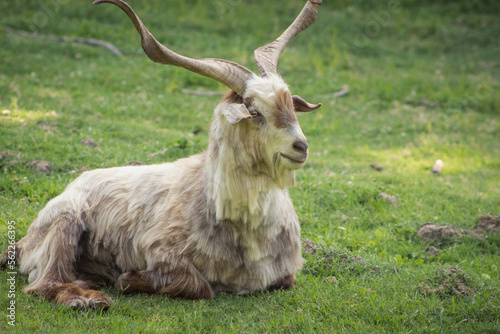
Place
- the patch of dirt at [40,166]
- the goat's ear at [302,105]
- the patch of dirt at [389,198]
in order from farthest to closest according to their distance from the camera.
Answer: the patch of dirt at [389,198] < the patch of dirt at [40,166] < the goat's ear at [302,105]

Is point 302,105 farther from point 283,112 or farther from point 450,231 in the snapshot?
point 450,231

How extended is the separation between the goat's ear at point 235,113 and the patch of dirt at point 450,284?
2300 millimetres

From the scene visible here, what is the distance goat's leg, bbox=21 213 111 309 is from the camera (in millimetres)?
4199

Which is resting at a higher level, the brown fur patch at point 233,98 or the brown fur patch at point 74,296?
the brown fur patch at point 233,98

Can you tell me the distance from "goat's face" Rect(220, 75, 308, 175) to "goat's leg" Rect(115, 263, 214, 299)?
106 centimetres

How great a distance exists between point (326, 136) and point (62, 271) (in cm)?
687

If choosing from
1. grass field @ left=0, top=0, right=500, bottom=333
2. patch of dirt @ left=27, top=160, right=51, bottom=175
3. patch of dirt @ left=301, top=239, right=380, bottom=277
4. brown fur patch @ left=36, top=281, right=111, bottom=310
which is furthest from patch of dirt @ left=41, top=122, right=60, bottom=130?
patch of dirt @ left=301, top=239, right=380, bottom=277

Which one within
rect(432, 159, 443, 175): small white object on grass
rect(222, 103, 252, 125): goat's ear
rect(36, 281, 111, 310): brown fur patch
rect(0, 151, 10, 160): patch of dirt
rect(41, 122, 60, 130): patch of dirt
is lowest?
rect(36, 281, 111, 310): brown fur patch

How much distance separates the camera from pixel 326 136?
10414mm

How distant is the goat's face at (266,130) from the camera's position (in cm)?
395

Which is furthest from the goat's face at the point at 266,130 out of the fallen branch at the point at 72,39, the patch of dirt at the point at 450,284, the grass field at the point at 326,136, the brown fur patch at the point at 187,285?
the fallen branch at the point at 72,39

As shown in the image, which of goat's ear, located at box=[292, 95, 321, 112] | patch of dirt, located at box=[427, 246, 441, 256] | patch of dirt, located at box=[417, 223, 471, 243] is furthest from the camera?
patch of dirt, located at box=[417, 223, 471, 243]

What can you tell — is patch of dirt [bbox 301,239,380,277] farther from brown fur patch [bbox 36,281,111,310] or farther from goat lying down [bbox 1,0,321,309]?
brown fur patch [bbox 36,281,111,310]

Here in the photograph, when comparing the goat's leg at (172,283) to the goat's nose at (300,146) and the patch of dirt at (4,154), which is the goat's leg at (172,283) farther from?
the patch of dirt at (4,154)
